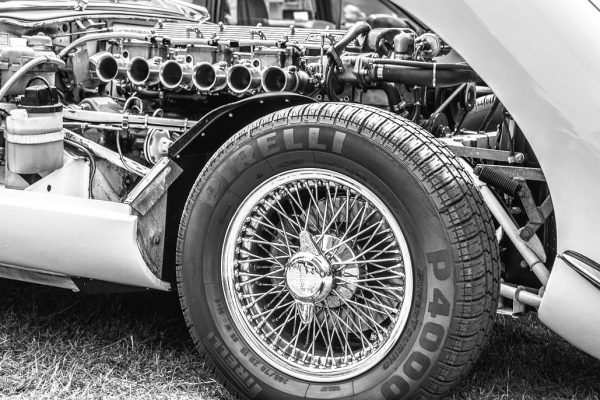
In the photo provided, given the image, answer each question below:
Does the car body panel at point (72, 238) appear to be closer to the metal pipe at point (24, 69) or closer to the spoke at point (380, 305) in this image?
the metal pipe at point (24, 69)

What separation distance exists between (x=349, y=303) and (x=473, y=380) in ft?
2.15

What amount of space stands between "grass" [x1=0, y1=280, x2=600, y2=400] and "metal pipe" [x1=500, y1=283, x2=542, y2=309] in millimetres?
436

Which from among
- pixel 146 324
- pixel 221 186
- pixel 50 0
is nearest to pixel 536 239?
pixel 221 186

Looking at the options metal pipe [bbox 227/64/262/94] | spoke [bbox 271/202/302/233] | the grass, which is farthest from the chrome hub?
metal pipe [bbox 227/64/262/94]

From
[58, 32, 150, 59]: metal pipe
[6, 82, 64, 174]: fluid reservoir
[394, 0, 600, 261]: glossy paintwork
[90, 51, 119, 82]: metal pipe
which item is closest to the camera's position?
[394, 0, 600, 261]: glossy paintwork

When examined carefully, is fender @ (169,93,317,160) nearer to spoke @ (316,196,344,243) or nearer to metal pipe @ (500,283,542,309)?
spoke @ (316,196,344,243)

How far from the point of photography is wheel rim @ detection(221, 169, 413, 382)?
110 inches

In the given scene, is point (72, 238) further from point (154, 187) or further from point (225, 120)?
point (225, 120)

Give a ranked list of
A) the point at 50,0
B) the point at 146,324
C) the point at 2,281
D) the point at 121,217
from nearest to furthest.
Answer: the point at 121,217 < the point at 146,324 < the point at 2,281 < the point at 50,0

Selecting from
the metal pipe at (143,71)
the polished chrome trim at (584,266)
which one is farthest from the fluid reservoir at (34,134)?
the polished chrome trim at (584,266)

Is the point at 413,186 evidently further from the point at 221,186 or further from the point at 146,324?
the point at 146,324

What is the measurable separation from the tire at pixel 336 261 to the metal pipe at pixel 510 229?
13cm

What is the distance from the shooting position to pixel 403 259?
2.69m

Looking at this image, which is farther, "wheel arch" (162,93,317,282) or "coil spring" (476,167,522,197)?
"wheel arch" (162,93,317,282)
